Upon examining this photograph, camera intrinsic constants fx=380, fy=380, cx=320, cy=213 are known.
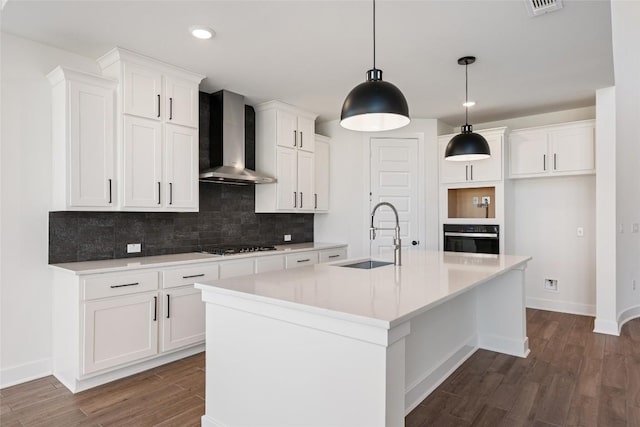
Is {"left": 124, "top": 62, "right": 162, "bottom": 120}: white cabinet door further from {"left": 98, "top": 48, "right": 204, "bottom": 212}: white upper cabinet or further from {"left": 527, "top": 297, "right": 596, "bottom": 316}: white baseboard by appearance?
{"left": 527, "top": 297, "right": 596, "bottom": 316}: white baseboard

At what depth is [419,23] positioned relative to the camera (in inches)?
103

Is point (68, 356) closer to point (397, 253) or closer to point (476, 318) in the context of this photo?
point (397, 253)

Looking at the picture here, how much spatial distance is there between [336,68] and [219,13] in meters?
1.25

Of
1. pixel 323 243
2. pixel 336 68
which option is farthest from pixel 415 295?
pixel 323 243

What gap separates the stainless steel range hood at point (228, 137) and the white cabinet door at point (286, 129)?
502mm

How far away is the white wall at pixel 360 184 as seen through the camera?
17.1ft

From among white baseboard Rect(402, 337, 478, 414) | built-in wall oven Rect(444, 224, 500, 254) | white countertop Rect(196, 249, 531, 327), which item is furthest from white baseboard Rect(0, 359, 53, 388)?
built-in wall oven Rect(444, 224, 500, 254)

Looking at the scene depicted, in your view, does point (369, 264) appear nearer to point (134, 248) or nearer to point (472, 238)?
point (134, 248)

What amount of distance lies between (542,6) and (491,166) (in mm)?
2744

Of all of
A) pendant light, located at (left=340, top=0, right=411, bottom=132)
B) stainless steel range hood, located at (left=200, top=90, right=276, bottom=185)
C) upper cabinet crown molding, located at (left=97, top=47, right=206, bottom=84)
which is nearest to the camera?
pendant light, located at (left=340, top=0, right=411, bottom=132)

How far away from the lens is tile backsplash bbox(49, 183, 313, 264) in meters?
3.10

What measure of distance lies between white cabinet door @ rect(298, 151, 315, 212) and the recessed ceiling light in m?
2.13

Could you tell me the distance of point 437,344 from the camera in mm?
2816

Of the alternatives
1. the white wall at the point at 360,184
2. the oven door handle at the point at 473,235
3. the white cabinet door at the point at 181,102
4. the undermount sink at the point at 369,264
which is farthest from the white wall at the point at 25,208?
the oven door handle at the point at 473,235
